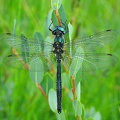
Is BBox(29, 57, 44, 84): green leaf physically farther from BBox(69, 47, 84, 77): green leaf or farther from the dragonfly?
BBox(69, 47, 84, 77): green leaf

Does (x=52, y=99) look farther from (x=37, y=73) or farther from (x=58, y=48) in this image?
(x=58, y=48)

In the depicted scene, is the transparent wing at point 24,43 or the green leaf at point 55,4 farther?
the transparent wing at point 24,43

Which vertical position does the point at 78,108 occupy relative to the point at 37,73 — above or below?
below

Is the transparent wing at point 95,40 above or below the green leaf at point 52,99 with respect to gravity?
above

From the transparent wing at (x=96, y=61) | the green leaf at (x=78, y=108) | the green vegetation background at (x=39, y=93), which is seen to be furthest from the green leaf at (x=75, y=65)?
the green vegetation background at (x=39, y=93)

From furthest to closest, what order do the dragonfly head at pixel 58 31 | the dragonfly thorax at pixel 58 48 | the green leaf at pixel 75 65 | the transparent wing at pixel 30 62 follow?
the dragonfly thorax at pixel 58 48 → the transparent wing at pixel 30 62 → the dragonfly head at pixel 58 31 → the green leaf at pixel 75 65

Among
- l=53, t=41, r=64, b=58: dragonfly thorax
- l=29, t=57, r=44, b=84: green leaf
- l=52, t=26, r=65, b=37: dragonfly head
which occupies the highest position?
l=52, t=26, r=65, b=37: dragonfly head

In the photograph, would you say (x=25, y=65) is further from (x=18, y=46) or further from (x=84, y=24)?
(x=84, y=24)

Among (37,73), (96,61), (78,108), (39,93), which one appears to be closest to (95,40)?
(96,61)

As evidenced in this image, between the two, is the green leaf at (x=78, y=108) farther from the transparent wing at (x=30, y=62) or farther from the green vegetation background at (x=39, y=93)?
the green vegetation background at (x=39, y=93)

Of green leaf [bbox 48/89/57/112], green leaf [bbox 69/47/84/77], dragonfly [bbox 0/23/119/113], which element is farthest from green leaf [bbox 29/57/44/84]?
green leaf [bbox 69/47/84/77]
